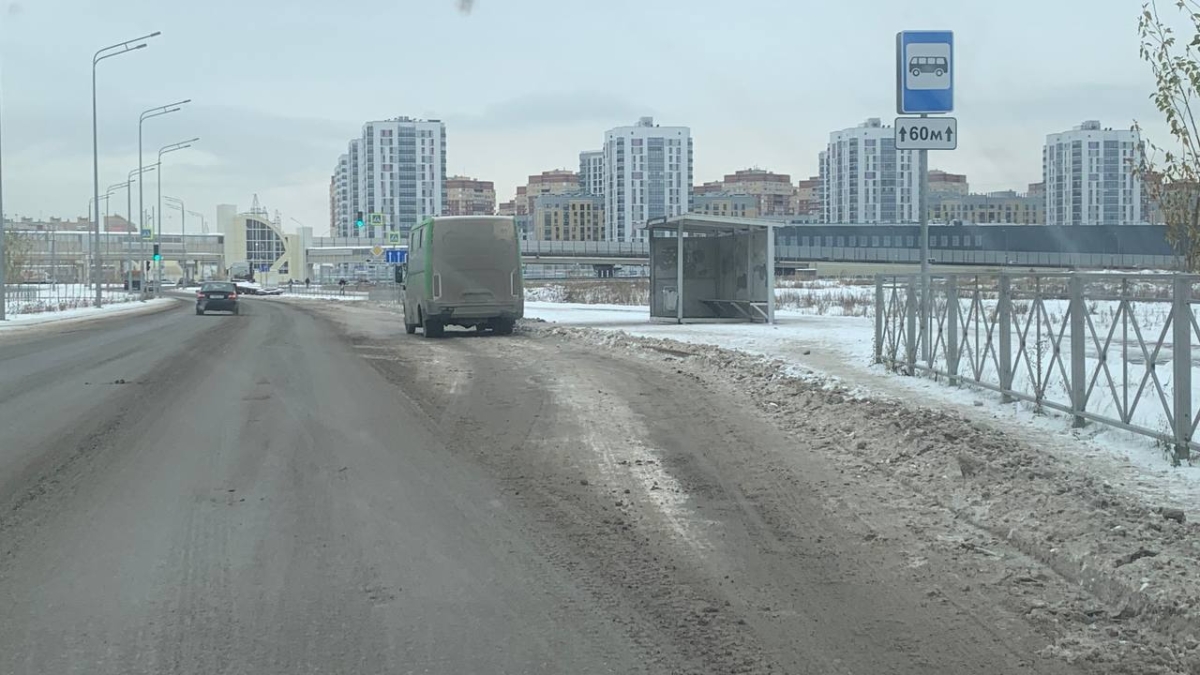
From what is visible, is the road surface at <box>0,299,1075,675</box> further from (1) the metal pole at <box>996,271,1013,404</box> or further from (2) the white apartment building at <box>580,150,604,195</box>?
(2) the white apartment building at <box>580,150,604,195</box>

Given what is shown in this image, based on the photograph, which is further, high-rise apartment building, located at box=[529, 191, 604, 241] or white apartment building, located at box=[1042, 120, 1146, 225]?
high-rise apartment building, located at box=[529, 191, 604, 241]

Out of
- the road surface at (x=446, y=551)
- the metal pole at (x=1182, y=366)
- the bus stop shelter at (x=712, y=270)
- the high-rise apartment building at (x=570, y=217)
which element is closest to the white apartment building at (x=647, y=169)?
the high-rise apartment building at (x=570, y=217)

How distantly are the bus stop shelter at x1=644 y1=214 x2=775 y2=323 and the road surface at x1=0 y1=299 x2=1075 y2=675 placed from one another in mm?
17537

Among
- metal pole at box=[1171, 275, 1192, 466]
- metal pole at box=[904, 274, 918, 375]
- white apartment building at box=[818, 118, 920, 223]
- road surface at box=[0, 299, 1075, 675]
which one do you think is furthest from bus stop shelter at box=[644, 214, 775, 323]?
white apartment building at box=[818, 118, 920, 223]

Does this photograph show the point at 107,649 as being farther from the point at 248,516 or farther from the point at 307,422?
the point at 307,422

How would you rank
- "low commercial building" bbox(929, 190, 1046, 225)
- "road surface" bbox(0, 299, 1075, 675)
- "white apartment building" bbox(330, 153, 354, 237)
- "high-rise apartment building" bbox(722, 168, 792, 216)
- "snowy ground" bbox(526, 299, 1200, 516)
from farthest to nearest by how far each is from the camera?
"high-rise apartment building" bbox(722, 168, 792, 216) → "white apartment building" bbox(330, 153, 354, 237) → "low commercial building" bbox(929, 190, 1046, 225) → "snowy ground" bbox(526, 299, 1200, 516) → "road surface" bbox(0, 299, 1075, 675)

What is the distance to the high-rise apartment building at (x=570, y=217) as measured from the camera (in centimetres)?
15812

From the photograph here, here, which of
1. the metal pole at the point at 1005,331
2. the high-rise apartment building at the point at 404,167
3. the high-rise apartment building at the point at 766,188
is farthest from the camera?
the high-rise apartment building at the point at 766,188

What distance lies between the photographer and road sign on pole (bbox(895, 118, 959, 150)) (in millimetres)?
14234

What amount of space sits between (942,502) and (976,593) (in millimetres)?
2227

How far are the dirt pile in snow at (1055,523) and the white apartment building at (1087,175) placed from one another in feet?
86.3

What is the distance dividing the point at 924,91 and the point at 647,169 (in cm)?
13022

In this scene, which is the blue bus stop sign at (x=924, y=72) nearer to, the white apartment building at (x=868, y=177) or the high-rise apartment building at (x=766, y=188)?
the white apartment building at (x=868, y=177)

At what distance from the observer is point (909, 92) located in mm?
14125
